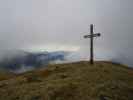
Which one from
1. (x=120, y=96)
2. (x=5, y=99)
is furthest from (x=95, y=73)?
(x=5, y=99)

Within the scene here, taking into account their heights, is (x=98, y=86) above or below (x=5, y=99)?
above

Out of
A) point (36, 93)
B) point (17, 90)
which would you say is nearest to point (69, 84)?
point (36, 93)

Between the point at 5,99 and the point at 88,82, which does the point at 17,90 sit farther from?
the point at 88,82

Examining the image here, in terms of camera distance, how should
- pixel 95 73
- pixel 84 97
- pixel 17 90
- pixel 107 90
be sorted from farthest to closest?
pixel 95 73, pixel 17 90, pixel 107 90, pixel 84 97

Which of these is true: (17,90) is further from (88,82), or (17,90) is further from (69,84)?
(88,82)

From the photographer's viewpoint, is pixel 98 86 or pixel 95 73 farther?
pixel 95 73

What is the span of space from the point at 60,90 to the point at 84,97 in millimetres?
3924

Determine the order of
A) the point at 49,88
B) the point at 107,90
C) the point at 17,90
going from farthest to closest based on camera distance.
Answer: the point at 17,90, the point at 49,88, the point at 107,90

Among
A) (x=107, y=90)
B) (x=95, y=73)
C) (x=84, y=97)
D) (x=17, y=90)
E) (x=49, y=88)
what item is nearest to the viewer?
(x=84, y=97)

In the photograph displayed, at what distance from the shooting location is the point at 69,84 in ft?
88.0

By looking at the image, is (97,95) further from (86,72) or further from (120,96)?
(86,72)

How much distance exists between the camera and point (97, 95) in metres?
21.8

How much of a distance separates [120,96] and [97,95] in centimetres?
250

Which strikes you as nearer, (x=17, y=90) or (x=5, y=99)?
(x=5, y=99)
